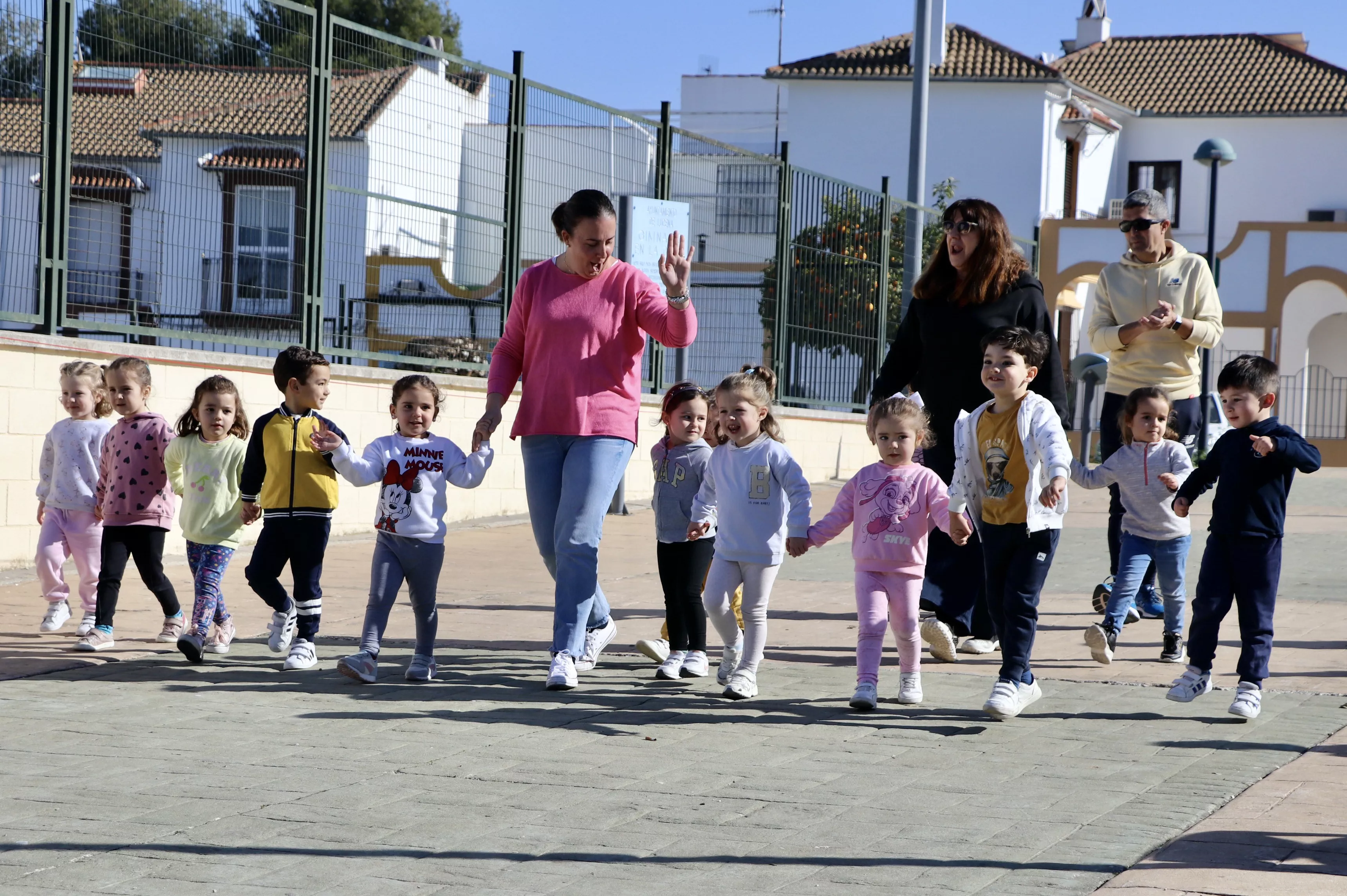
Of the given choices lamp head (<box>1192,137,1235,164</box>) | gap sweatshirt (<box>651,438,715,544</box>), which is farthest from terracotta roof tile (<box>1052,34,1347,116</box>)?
gap sweatshirt (<box>651,438,715,544</box>)

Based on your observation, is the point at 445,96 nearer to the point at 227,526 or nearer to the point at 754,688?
the point at 227,526

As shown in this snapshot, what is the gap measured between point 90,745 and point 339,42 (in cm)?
734

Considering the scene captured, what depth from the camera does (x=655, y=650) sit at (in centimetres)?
688

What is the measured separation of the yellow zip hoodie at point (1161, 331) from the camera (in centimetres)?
809

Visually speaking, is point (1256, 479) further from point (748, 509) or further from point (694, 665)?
point (694, 665)

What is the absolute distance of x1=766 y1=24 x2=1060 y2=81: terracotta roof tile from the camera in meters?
41.2

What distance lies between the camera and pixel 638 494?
1527 cm

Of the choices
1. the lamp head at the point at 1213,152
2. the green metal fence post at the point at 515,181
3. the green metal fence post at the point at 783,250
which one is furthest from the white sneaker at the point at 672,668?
the lamp head at the point at 1213,152

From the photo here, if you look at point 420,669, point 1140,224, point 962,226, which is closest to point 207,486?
point 420,669

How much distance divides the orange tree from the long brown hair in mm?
10245

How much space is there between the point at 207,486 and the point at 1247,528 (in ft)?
13.6

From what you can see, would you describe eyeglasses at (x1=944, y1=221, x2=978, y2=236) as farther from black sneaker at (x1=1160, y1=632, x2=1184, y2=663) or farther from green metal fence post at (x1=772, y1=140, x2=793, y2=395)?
green metal fence post at (x1=772, y1=140, x2=793, y2=395)

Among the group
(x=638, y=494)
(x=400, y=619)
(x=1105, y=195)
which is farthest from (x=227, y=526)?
(x=1105, y=195)

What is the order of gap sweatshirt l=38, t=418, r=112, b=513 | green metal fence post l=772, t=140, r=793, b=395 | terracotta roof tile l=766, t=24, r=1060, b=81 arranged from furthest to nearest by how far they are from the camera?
terracotta roof tile l=766, t=24, r=1060, b=81 < green metal fence post l=772, t=140, r=793, b=395 < gap sweatshirt l=38, t=418, r=112, b=513
